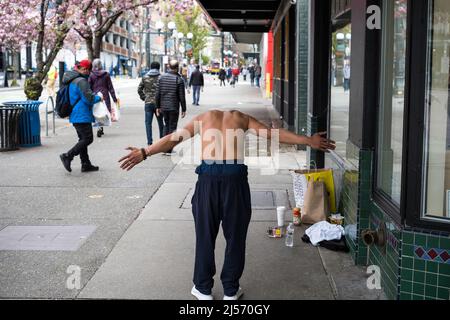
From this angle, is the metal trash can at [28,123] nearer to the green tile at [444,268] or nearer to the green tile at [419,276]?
the green tile at [419,276]

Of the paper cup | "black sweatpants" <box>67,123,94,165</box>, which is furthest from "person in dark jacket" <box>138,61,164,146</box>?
the paper cup

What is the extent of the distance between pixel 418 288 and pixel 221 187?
1498 millimetres

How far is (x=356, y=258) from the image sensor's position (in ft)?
17.4

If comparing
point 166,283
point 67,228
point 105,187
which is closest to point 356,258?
point 166,283

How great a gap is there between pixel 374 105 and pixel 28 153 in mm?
8792

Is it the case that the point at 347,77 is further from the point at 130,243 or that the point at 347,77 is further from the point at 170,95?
the point at 170,95

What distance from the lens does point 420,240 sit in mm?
3895

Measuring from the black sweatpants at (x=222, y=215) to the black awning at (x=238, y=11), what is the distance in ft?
34.3

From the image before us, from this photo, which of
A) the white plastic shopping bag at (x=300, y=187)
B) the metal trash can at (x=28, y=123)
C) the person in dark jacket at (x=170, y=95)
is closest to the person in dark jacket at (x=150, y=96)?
the person in dark jacket at (x=170, y=95)

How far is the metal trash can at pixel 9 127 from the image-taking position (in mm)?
12031

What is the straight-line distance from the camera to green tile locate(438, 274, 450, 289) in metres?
3.86

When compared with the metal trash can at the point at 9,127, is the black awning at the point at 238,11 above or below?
above

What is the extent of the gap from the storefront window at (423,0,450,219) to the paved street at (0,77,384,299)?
1.04 metres

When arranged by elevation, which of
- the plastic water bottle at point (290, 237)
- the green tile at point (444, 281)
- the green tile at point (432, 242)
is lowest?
the plastic water bottle at point (290, 237)
